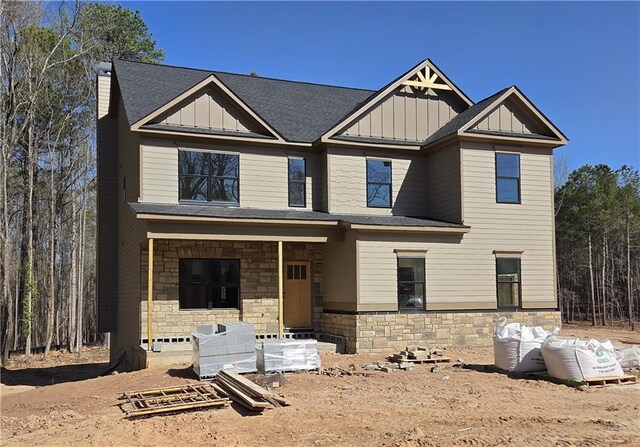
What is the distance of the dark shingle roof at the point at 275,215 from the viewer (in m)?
16.5

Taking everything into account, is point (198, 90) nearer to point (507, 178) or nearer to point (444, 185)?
point (444, 185)

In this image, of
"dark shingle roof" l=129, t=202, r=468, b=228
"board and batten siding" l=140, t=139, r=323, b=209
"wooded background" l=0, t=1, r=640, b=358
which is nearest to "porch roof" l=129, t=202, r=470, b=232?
"dark shingle roof" l=129, t=202, r=468, b=228

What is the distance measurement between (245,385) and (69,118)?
26588 millimetres

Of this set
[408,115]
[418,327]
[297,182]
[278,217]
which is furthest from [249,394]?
[408,115]

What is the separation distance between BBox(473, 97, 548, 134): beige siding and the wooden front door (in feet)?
24.2

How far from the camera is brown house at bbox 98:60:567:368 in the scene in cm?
1748

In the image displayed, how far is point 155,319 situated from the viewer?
56.1 ft

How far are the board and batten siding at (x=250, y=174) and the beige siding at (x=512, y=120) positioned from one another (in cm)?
564

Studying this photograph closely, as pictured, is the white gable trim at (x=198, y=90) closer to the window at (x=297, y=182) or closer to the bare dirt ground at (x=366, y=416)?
the window at (x=297, y=182)

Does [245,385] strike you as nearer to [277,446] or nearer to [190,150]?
[277,446]

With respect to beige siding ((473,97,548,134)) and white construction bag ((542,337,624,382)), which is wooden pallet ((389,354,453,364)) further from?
beige siding ((473,97,548,134))

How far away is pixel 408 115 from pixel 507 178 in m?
3.84

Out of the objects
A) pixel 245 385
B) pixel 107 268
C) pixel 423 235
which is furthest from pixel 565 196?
pixel 245 385

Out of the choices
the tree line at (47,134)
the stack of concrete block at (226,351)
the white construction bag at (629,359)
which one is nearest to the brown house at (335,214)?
the stack of concrete block at (226,351)
